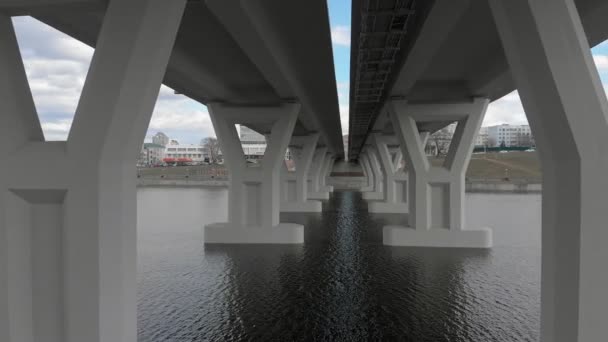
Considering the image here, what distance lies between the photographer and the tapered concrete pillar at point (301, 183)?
37.0 metres

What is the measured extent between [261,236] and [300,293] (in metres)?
8.83

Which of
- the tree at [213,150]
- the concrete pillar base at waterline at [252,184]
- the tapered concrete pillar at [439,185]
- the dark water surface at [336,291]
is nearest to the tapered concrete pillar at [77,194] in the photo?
the dark water surface at [336,291]

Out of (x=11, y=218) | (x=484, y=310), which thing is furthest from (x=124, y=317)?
(x=484, y=310)

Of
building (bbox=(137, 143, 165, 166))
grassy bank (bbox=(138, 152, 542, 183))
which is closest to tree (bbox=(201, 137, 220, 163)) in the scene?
building (bbox=(137, 143, 165, 166))

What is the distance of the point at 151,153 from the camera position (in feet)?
603

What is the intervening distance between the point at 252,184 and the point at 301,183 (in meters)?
19.1

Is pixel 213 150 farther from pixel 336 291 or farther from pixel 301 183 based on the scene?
pixel 336 291

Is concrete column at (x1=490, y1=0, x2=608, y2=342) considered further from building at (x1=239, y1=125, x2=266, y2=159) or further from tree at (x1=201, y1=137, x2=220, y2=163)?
tree at (x1=201, y1=137, x2=220, y2=163)

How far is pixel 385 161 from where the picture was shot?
39531mm

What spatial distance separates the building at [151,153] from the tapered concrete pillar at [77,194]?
175m

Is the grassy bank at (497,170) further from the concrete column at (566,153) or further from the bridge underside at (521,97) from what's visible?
the concrete column at (566,153)

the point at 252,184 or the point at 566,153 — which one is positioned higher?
the point at 566,153

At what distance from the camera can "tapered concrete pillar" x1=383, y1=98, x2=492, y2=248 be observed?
1906 centimetres

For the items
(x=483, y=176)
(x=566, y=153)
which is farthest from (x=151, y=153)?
(x=566, y=153)
